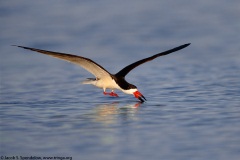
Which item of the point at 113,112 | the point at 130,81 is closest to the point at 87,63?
the point at 113,112

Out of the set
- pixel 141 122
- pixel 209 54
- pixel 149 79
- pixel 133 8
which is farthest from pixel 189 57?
pixel 141 122

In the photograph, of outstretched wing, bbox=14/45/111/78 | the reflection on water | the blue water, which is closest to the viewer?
the blue water

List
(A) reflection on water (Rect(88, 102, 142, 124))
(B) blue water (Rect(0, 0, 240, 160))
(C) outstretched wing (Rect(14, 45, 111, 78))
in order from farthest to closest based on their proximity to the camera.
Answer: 1. (C) outstretched wing (Rect(14, 45, 111, 78))
2. (A) reflection on water (Rect(88, 102, 142, 124))
3. (B) blue water (Rect(0, 0, 240, 160))

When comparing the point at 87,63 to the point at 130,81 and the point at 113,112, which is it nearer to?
the point at 113,112

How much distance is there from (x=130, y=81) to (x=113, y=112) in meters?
3.18

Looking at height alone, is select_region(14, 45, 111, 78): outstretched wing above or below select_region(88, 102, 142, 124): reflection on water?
above

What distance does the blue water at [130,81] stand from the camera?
7.55 metres

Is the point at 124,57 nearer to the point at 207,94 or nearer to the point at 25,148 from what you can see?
the point at 207,94

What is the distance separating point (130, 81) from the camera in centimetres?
1276

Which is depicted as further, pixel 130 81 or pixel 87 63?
pixel 130 81

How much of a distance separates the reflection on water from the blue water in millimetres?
14

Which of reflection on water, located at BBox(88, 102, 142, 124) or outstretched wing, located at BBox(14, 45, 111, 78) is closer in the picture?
reflection on water, located at BBox(88, 102, 142, 124)

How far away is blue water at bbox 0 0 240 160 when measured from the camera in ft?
24.8

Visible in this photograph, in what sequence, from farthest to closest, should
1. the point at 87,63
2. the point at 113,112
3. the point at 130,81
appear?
1. the point at 130,81
2. the point at 87,63
3. the point at 113,112
